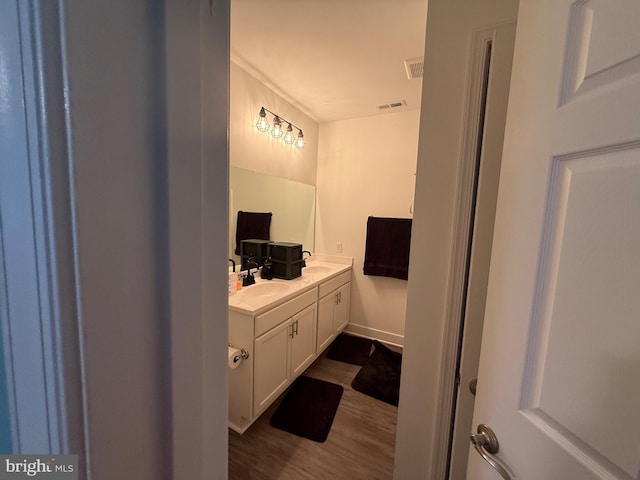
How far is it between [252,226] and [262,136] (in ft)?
2.65

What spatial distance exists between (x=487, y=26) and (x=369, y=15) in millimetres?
782

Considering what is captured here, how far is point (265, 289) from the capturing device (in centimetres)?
215

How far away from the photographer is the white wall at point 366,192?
275cm

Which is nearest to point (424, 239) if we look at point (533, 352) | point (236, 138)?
point (533, 352)

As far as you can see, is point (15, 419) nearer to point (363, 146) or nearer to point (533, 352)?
point (533, 352)

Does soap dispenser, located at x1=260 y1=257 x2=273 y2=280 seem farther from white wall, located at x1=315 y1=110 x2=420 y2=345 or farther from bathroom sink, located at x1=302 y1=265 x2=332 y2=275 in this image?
white wall, located at x1=315 y1=110 x2=420 y2=345

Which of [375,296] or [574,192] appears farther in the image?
[375,296]

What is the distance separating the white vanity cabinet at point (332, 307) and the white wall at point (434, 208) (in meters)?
1.30

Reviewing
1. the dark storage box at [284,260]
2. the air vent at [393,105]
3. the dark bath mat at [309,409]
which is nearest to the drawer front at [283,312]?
the dark storage box at [284,260]

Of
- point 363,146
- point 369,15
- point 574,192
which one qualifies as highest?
point 369,15

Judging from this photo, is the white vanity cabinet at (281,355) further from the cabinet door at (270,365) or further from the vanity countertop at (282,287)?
the vanity countertop at (282,287)

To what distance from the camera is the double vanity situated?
1.61 m

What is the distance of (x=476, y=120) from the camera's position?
0.93 metres

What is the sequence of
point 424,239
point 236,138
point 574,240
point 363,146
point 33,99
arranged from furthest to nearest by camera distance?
point 363,146
point 236,138
point 424,239
point 574,240
point 33,99
